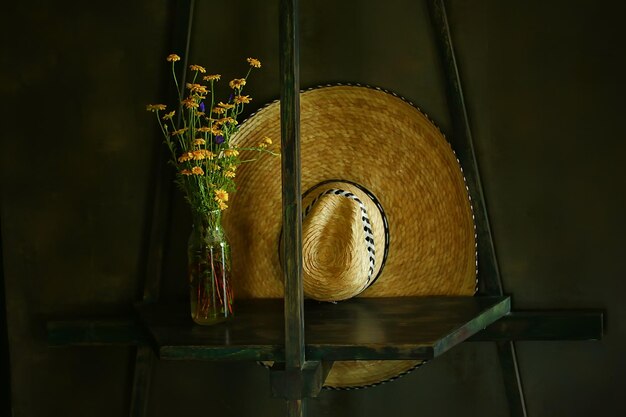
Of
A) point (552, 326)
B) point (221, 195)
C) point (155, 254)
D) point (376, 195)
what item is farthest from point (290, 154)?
point (552, 326)

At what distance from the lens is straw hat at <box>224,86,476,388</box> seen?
7.07 feet

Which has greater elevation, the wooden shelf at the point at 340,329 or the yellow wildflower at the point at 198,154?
the yellow wildflower at the point at 198,154

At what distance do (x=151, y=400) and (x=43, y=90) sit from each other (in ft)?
3.06

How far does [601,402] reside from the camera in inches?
85.7

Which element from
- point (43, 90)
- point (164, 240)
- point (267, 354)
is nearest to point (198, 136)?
point (164, 240)

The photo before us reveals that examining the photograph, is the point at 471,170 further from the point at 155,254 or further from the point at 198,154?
the point at 155,254

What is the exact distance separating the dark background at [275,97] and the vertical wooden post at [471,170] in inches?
1.7

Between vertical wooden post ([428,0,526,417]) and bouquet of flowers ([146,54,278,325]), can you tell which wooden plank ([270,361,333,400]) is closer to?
bouquet of flowers ([146,54,278,325])

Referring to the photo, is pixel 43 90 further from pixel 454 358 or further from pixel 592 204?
pixel 592 204

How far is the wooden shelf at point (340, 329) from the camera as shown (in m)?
1.73

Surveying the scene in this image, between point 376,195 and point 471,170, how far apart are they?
0.25 metres

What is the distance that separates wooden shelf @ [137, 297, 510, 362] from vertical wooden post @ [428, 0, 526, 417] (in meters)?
0.09

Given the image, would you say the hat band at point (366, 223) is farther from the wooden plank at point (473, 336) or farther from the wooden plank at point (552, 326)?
the wooden plank at point (552, 326)

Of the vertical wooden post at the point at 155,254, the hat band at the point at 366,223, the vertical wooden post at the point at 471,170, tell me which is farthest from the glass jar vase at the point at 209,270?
the vertical wooden post at the point at 471,170
